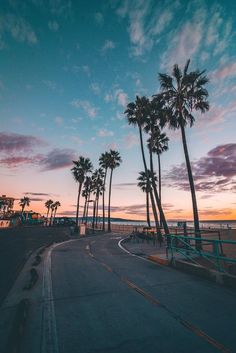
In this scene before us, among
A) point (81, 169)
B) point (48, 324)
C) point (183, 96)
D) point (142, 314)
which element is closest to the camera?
point (48, 324)

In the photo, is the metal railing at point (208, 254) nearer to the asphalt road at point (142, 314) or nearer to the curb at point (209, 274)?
the curb at point (209, 274)

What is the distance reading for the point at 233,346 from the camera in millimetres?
3553

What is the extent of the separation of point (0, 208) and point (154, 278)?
4158 inches

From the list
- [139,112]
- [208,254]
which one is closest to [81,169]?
[139,112]

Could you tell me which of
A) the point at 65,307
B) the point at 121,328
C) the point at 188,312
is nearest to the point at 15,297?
the point at 65,307

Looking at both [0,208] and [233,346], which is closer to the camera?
[233,346]

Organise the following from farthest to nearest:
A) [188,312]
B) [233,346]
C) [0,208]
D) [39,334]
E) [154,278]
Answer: [0,208]
[154,278]
[188,312]
[39,334]
[233,346]

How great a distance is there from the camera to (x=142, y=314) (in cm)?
484

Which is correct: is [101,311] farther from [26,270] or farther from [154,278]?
[26,270]

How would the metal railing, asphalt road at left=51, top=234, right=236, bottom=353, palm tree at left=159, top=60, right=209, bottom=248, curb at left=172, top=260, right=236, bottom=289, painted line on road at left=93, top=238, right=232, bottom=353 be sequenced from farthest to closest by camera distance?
palm tree at left=159, top=60, right=209, bottom=248
the metal railing
curb at left=172, top=260, right=236, bottom=289
asphalt road at left=51, top=234, right=236, bottom=353
painted line on road at left=93, top=238, right=232, bottom=353

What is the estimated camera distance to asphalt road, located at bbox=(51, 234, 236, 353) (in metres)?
3.65

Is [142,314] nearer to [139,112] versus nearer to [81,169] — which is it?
[139,112]

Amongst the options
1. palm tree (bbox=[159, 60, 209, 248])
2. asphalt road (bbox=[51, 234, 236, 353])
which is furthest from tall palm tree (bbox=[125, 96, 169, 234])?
asphalt road (bbox=[51, 234, 236, 353])

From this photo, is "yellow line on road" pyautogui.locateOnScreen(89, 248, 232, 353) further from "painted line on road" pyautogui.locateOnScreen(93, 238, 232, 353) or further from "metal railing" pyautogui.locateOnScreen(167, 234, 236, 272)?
"metal railing" pyautogui.locateOnScreen(167, 234, 236, 272)
